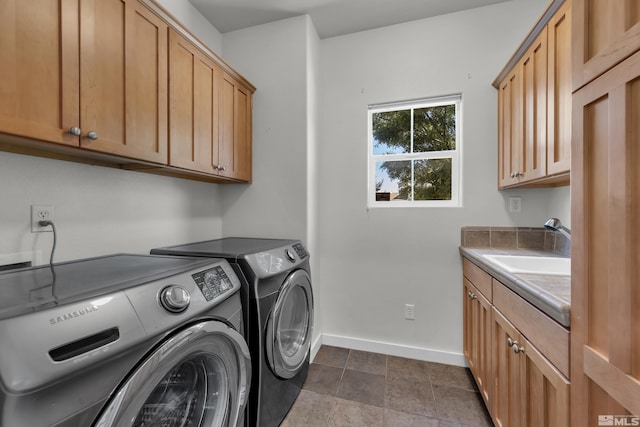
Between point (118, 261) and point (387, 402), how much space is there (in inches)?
68.4

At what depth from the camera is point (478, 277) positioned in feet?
5.57

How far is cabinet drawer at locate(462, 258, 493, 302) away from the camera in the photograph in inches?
59.7

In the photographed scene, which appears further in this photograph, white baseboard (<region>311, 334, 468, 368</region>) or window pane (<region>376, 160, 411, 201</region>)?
window pane (<region>376, 160, 411, 201</region>)

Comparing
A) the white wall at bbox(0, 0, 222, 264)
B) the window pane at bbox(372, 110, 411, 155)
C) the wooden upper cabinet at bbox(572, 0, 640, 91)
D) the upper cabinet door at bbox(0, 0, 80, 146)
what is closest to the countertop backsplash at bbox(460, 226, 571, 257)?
the window pane at bbox(372, 110, 411, 155)

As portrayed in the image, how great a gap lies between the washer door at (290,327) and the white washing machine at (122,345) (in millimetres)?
256

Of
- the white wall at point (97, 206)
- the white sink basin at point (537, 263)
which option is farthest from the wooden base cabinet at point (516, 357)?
the white wall at point (97, 206)

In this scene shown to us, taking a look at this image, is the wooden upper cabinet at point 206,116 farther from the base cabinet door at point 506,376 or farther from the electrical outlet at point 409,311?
the base cabinet door at point 506,376

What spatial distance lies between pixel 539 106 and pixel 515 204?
31.6 inches

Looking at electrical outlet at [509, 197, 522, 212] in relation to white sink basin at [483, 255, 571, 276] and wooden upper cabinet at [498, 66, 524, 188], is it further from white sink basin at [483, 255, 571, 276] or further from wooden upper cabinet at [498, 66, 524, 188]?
white sink basin at [483, 255, 571, 276]

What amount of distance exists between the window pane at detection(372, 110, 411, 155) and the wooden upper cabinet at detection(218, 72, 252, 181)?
110cm

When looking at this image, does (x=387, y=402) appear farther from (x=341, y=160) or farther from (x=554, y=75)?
(x=554, y=75)

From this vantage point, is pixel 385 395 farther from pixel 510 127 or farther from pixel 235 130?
pixel 235 130

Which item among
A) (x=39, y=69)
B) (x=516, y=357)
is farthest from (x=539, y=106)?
(x=39, y=69)

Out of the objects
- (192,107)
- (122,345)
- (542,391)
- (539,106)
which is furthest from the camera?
(192,107)
